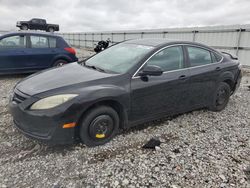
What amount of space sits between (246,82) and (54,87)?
7442 millimetres

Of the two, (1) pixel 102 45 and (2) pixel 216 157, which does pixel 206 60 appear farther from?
(1) pixel 102 45

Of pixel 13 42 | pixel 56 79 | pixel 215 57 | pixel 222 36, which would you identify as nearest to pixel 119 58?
A: pixel 56 79

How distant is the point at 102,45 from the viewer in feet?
49.5

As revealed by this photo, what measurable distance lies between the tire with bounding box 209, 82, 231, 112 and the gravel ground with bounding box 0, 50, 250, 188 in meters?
0.70

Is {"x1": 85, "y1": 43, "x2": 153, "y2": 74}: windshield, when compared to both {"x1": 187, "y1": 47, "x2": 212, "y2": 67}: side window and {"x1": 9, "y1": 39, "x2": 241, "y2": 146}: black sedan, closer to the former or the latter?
{"x1": 9, "y1": 39, "x2": 241, "y2": 146}: black sedan

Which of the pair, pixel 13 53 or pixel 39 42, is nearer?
pixel 13 53

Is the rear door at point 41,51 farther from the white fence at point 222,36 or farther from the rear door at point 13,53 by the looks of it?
the white fence at point 222,36

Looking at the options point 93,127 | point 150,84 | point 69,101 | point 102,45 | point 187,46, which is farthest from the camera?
point 102,45

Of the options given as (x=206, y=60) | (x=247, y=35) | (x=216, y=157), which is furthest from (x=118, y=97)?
(x=247, y=35)

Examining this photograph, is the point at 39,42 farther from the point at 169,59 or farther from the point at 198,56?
the point at 198,56

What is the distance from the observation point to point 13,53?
6059 mm

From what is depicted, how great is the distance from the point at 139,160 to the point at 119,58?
174cm

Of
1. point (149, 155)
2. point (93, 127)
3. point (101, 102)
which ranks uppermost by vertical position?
point (101, 102)

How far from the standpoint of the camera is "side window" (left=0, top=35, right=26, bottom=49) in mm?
5973
